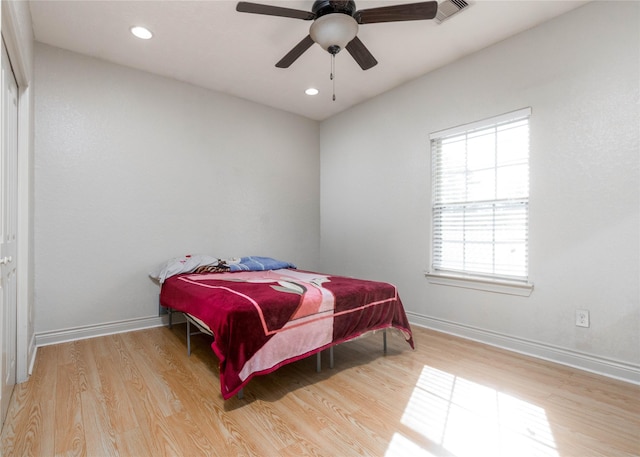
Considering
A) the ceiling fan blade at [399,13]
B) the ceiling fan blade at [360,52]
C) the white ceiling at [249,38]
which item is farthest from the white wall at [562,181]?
Answer: the ceiling fan blade at [399,13]

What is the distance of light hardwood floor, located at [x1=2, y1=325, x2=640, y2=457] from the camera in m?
1.58

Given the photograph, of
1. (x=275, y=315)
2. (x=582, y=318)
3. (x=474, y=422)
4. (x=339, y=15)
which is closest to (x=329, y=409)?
(x=275, y=315)

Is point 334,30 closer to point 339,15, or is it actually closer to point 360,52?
point 339,15

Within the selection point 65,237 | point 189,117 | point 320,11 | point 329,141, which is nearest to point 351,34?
point 320,11

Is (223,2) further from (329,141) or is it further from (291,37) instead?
(329,141)

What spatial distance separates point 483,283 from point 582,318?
0.75 m

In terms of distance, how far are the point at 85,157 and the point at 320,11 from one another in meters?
2.55

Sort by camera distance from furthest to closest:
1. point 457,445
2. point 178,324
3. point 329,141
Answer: point 329,141
point 178,324
point 457,445

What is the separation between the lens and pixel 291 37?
9.34ft

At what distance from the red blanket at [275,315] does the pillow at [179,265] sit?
Result: 218 mm

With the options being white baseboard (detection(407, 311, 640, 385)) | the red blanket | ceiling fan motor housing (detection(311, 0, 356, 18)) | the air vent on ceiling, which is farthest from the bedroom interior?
ceiling fan motor housing (detection(311, 0, 356, 18))

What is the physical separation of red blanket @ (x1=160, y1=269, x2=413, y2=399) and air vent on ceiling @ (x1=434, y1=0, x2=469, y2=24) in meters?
2.19

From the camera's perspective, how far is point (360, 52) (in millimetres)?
2469

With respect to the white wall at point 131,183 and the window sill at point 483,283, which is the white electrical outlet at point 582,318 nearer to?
the window sill at point 483,283
